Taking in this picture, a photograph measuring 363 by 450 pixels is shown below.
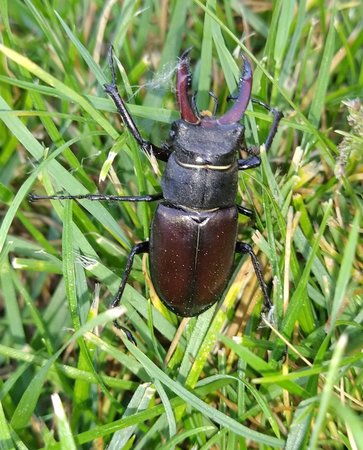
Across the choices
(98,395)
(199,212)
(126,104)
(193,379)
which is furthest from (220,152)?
(98,395)

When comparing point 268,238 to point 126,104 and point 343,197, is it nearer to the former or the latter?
point 343,197

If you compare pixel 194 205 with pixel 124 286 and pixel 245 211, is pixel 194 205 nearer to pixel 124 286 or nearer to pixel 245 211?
pixel 245 211

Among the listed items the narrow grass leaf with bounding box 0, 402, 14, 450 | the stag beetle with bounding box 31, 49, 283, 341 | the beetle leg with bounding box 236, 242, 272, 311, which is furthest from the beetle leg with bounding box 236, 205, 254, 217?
the narrow grass leaf with bounding box 0, 402, 14, 450

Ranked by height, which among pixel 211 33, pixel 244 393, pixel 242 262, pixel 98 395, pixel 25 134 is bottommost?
pixel 98 395

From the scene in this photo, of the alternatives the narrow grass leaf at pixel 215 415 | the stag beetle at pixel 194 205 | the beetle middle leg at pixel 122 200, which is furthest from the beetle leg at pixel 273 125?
the narrow grass leaf at pixel 215 415

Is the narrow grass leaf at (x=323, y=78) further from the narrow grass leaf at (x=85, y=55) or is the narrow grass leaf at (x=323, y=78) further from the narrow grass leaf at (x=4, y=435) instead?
the narrow grass leaf at (x=4, y=435)

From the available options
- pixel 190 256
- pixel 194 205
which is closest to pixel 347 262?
pixel 190 256
